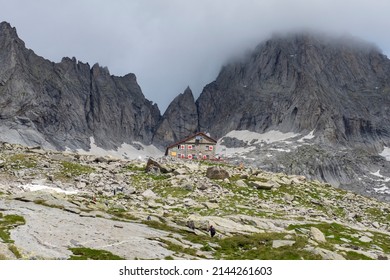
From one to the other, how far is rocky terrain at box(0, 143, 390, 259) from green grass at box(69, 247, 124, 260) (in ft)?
0.18

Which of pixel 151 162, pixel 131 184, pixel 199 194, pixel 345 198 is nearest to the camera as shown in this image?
pixel 199 194

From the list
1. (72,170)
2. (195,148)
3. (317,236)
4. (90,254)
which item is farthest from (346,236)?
(195,148)

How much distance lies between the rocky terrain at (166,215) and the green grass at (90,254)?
54 mm

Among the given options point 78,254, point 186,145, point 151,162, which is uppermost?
point 186,145

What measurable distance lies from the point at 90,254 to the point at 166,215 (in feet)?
53.6

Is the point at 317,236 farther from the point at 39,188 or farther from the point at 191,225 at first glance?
the point at 39,188

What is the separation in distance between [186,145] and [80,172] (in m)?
103

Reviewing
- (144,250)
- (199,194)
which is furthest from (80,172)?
(144,250)

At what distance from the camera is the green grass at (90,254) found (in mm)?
21578

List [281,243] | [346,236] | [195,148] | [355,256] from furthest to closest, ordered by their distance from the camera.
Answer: [195,148], [346,236], [355,256], [281,243]

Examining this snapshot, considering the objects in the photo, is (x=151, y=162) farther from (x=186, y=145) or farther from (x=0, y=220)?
(x=186, y=145)

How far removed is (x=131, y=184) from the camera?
56.9 meters

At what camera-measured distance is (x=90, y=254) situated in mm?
22297
